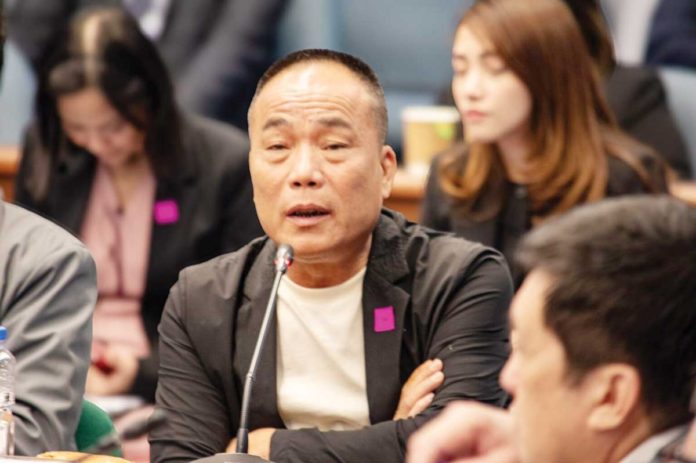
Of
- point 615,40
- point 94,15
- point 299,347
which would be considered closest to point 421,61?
point 615,40

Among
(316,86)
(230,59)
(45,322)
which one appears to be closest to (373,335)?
(316,86)

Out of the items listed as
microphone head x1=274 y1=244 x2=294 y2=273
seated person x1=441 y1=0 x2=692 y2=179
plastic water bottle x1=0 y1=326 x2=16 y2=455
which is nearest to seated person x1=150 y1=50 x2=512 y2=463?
microphone head x1=274 y1=244 x2=294 y2=273

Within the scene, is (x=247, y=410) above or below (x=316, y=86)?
below

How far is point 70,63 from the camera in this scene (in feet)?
13.3

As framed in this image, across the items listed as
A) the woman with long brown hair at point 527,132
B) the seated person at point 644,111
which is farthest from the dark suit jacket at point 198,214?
the seated person at point 644,111

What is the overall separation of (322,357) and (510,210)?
1453mm

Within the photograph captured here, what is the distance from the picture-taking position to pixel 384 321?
7.97 ft

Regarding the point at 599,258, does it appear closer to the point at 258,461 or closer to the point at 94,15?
the point at 258,461

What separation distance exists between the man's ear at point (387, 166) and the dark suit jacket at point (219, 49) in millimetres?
2642

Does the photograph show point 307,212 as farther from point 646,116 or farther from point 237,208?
point 646,116

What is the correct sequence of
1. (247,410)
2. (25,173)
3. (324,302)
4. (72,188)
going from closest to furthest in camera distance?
(247,410), (324,302), (72,188), (25,173)

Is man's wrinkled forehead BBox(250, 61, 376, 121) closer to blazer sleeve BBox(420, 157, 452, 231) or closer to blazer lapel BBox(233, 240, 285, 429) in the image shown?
blazer lapel BBox(233, 240, 285, 429)

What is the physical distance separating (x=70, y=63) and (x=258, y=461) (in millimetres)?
2396

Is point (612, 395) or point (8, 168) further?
point (8, 168)
